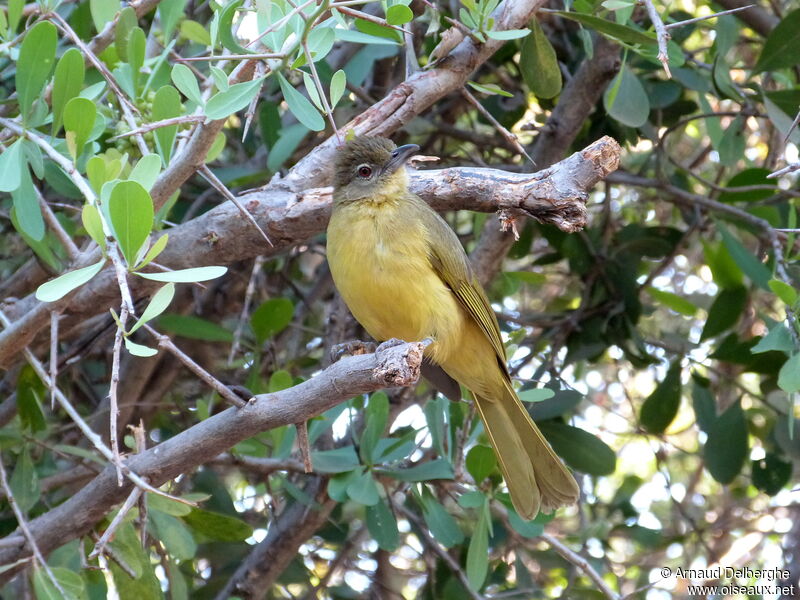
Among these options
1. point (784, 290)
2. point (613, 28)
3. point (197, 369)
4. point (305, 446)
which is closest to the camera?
point (197, 369)

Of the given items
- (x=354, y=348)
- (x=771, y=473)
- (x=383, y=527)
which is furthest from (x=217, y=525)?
(x=771, y=473)

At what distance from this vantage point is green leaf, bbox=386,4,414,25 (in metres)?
2.65

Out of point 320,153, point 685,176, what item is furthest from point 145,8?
point 685,176

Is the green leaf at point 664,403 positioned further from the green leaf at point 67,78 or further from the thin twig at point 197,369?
the green leaf at point 67,78

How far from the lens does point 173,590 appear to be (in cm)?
343

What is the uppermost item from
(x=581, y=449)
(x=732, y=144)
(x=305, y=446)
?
(x=305, y=446)

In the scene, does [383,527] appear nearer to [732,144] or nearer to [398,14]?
[398,14]

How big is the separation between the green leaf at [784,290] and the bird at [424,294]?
1.10 metres

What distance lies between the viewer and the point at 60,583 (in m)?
2.82

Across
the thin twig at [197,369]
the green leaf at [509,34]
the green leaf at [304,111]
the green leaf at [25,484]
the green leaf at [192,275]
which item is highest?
the green leaf at [192,275]

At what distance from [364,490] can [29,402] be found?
1.39 m

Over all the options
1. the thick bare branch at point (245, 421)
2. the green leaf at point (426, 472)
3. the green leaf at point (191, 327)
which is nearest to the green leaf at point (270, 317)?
the green leaf at point (191, 327)

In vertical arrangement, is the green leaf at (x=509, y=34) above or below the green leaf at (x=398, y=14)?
below

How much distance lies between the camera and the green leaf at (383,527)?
3.81 m
